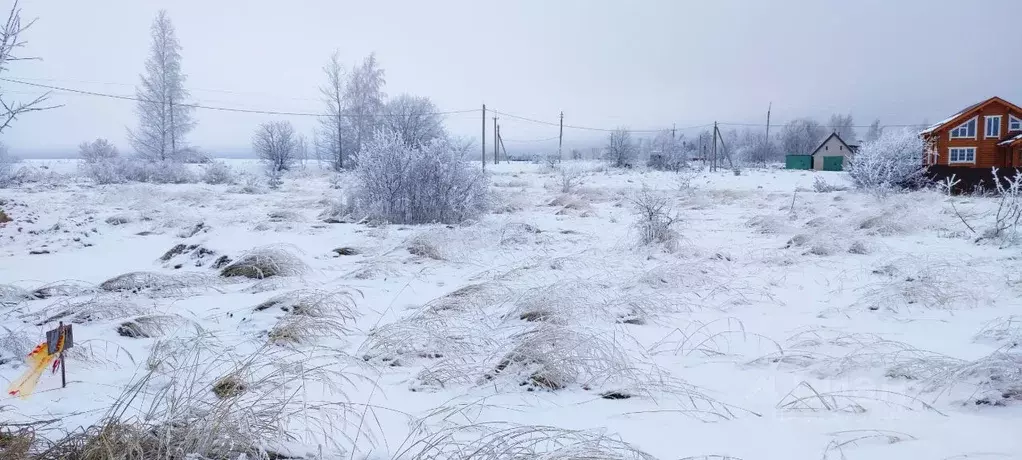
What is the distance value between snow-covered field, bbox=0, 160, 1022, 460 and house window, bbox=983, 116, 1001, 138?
70.7 feet

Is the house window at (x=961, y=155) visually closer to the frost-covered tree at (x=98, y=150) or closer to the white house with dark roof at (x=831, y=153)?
the white house with dark roof at (x=831, y=153)

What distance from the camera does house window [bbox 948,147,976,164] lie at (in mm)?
23847

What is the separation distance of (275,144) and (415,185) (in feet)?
82.7

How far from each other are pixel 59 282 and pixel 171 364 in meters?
3.64

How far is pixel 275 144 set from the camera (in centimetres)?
3225

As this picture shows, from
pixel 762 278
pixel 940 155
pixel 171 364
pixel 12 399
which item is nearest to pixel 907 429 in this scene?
pixel 762 278

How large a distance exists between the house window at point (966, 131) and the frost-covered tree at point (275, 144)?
35257 millimetres

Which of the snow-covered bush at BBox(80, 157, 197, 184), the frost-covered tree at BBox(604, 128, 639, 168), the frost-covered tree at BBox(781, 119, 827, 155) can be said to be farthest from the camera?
the frost-covered tree at BBox(781, 119, 827, 155)

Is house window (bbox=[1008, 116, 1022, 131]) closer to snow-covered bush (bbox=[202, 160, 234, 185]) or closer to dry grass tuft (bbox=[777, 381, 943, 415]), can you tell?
dry grass tuft (bbox=[777, 381, 943, 415])

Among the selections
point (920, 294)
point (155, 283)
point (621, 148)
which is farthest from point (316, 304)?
point (621, 148)

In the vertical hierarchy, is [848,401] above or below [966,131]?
below

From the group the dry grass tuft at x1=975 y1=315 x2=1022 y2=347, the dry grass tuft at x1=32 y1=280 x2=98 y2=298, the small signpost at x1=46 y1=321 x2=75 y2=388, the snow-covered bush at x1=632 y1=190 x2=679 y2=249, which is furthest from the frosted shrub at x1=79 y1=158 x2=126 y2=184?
the dry grass tuft at x1=975 y1=315 x2=1022 y2=347

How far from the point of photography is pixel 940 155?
2441 cm

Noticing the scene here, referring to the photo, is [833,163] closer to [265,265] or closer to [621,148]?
[621,148]
